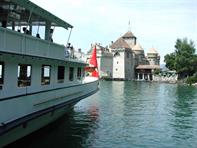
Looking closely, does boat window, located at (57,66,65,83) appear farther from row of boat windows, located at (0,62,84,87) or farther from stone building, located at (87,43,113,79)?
stone building, located at (87,43,113,79)

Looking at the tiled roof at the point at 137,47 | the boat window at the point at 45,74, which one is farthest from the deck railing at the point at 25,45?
the tiled roof at the point at 137,47

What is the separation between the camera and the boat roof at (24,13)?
1421 centimetres

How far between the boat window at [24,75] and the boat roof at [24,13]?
1899 mm

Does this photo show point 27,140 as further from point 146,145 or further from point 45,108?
point 146,145

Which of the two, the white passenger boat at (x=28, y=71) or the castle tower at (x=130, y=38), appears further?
the castle tower at (x=130, y=38)

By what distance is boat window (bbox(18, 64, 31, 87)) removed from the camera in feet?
50.1

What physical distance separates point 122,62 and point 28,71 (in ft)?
432

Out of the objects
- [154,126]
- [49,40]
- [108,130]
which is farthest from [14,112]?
[154,126]

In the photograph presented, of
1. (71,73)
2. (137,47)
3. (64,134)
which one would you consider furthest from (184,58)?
(64,134)

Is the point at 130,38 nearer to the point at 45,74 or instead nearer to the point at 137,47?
Result: the point at 137,47

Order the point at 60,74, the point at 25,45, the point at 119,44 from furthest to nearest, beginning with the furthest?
the point at 119,44
the point at 60,74
the point at 25,45

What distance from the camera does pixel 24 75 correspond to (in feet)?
51.0

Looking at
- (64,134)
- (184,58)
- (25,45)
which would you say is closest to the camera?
(25,45)

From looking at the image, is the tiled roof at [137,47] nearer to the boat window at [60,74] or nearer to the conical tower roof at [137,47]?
the conical tower roof at [137,47]
